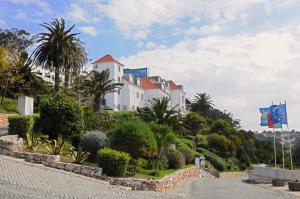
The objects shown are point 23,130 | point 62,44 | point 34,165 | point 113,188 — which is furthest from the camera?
point 62,44

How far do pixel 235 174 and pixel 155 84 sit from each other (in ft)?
141

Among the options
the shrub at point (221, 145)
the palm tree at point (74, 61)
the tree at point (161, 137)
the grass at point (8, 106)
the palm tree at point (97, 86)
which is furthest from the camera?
the shrub at point (221, 145)

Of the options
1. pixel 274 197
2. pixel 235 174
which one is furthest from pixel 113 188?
pixel 235 174

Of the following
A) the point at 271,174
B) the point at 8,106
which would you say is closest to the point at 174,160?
the point at 271,174

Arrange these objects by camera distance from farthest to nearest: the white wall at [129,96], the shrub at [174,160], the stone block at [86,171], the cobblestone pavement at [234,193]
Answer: the white wall at [129,96]
the shrub at [174,160]
the cobblestone pavement at [234,193]
the stone block at [86,171]

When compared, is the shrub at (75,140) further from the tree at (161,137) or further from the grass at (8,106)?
the grass at (8,106)

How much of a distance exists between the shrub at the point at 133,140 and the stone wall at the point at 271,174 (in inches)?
531

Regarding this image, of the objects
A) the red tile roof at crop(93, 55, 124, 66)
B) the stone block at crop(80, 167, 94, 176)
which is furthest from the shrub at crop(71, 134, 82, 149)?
the red tile roof at crop(93, 55, 124, 66)

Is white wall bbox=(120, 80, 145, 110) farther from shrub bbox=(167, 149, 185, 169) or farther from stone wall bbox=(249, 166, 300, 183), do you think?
shrub bbox=(167, 149, 185, 169)

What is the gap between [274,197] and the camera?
67.9 ft

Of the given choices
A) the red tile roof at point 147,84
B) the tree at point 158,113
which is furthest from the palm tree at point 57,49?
the red tile roof at point 147,84

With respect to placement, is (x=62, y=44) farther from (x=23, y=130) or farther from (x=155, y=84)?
(x=155, y=84)

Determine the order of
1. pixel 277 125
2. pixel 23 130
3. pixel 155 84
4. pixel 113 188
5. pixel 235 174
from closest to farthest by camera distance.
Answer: pixel 113 188
pixel 23 130
pixel 277 125
pixel 235 174
pixel 155 84

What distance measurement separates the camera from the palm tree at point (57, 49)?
40.8 metres
